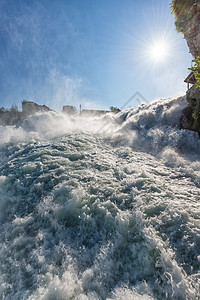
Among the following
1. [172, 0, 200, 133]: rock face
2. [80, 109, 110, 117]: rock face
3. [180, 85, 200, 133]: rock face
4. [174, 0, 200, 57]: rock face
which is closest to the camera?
[180, 85, 200, 133]: rock face

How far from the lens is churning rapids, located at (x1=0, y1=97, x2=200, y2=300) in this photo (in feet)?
7.75

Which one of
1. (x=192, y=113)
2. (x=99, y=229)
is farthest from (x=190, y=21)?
(x=99, y=229)

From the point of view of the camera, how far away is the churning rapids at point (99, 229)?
2361 mm

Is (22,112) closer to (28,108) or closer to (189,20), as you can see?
(28,108)

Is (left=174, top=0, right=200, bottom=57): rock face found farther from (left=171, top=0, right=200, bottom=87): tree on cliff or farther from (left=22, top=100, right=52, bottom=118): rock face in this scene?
(left=22, top=100, right=52, bottom=118): rock face

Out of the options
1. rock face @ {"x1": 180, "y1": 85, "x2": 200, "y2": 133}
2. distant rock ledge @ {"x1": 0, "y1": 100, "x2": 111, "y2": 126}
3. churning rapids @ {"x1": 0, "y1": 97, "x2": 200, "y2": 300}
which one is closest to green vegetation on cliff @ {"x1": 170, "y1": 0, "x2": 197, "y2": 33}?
rock face @ {"x1": 180, "y1": 85, "x2": 200, "y2": 133}

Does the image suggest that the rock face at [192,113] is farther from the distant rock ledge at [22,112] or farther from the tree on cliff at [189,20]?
the distant rock ledge at [22,112]

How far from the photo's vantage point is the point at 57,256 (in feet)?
9.27

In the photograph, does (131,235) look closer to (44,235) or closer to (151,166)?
(44,235)

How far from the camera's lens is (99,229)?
3.30 m

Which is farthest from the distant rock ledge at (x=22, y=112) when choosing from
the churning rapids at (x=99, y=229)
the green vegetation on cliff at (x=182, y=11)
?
the churning rapids at (x=99, y=229)

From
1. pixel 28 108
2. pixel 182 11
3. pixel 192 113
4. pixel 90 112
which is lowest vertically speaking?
pixel 192 113

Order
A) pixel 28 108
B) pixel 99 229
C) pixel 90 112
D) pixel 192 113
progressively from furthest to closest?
pixel 28 108, pixel 90 112, pixel 192 113, pixel 99 229

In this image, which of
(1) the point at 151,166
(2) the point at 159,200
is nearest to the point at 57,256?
(2) the point at 159,200
